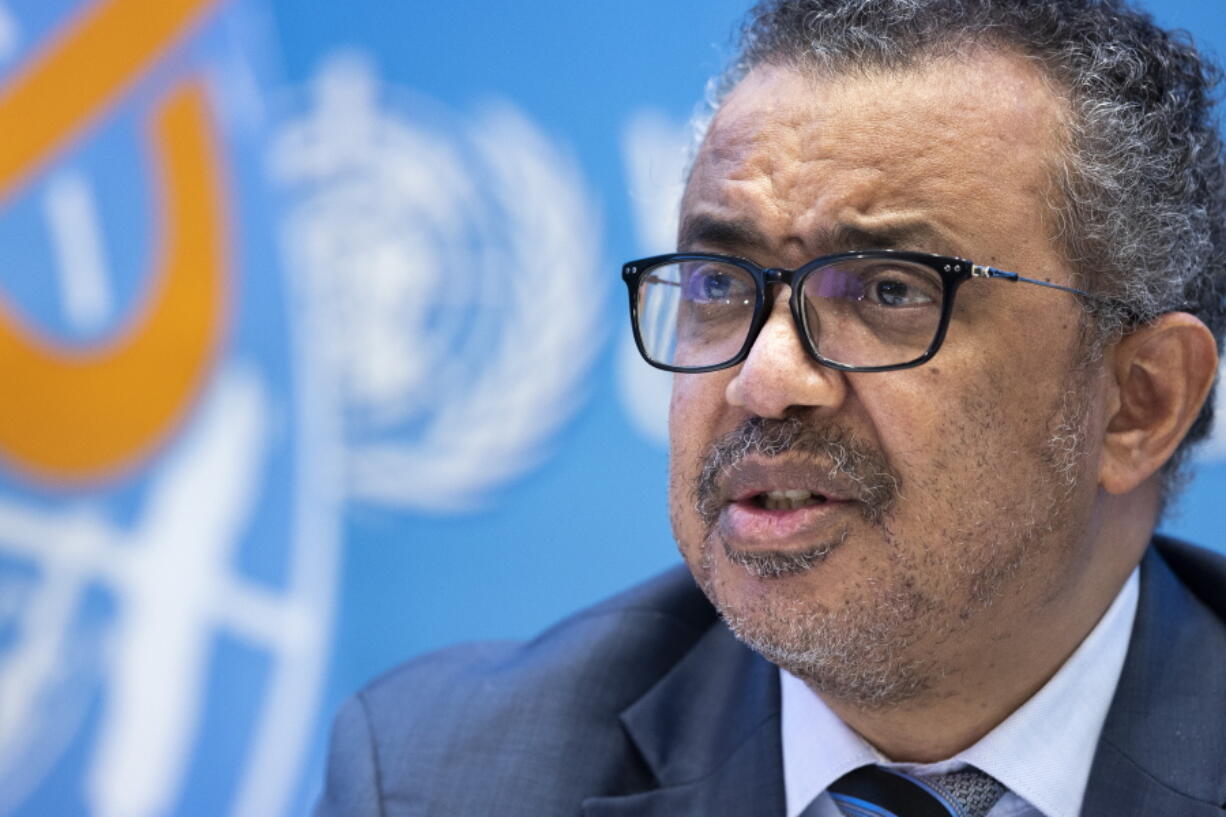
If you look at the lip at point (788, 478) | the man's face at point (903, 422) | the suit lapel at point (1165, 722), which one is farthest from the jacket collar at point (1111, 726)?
the lip at point (788, 478)

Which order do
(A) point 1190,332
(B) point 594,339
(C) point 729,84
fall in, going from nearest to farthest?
(A) point 1190,332, (C) point 729,84, (B) point 594,339

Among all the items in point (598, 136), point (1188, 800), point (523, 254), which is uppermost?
point (598, 136)

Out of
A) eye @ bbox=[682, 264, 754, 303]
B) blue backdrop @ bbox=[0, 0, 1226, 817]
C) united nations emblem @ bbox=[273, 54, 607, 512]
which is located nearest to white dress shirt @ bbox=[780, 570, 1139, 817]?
eye @ bbox=[682, 264, 754, 303]

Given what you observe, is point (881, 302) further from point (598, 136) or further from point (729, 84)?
point (598, 136)

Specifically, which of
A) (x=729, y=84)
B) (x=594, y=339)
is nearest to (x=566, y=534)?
(x=594, y=339)

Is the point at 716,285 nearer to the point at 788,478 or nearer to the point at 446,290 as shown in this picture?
the point at 788,478

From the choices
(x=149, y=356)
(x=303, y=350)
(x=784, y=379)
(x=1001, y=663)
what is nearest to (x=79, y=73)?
(x=149, y=356)

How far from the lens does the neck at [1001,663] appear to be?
1662 millimetres

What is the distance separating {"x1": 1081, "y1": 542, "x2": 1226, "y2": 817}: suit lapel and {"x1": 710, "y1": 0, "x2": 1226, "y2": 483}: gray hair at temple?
1.51 ft

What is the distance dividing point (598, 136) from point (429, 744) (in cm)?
149

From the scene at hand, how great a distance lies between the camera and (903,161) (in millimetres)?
1560

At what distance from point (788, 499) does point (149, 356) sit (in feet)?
6.31

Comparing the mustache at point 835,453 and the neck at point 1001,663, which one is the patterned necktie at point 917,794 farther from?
the mustache at point 835,453

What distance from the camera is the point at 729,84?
83.5 inches
